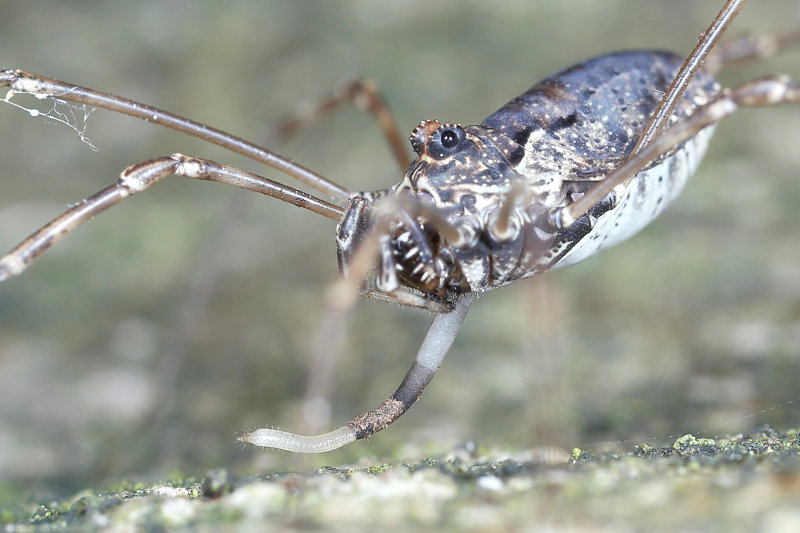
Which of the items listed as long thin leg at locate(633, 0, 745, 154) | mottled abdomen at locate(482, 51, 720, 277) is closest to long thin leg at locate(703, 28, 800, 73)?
mottled abdomen at locate(482, 51, 720, 277)

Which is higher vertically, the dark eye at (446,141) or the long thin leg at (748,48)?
the long thin leg at (748,48)

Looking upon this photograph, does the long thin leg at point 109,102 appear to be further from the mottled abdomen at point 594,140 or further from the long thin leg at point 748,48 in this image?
the long thin leg at point 748,48

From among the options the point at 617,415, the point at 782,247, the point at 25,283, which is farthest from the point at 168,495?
the point at 782,247

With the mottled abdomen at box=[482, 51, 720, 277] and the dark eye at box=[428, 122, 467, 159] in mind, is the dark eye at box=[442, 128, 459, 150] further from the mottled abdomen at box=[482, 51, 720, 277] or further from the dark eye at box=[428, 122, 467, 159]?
the mottled abdomen at box=[482, 51, 720, 277]

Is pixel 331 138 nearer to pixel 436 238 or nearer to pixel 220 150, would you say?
pixel 220 150

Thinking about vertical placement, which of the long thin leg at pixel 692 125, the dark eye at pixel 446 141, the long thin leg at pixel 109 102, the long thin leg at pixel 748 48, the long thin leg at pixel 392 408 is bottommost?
the long thin leg at pixel 392 408

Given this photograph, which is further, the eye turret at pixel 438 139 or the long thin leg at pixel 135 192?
the eye turret at pixel 438 139

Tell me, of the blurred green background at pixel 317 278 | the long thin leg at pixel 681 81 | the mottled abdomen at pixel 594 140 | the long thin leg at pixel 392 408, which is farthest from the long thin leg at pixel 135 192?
the long thin leg at pixel 681 81
